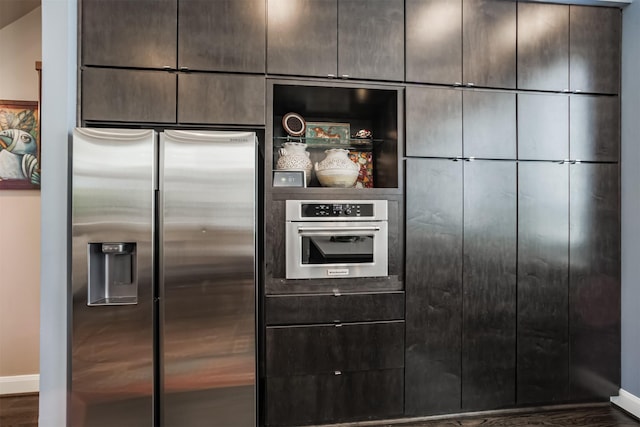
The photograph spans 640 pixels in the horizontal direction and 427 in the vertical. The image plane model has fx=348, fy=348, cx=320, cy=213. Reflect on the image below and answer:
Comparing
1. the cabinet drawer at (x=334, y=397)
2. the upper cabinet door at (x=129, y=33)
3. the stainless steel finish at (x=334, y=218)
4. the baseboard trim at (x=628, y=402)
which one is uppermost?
the upper cabinet door at (x=129, y=33)

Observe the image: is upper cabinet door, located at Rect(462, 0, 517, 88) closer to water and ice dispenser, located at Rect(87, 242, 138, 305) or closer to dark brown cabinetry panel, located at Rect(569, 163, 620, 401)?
dark brown cabinetry panel, located at Rect(569, 163, 620, 401)

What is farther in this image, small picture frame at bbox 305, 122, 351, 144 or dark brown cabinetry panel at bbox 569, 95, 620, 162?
small picture frame at bbox 305, 122, 351, 144

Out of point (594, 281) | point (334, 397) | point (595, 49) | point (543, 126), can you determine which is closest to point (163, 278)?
point (334, 397)

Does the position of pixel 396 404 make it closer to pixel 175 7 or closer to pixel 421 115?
pixel 421 115

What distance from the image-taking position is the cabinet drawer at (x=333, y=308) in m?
2.05

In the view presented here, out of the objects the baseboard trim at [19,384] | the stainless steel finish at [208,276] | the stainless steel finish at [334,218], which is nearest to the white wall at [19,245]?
the baseboard trim at [19,384]

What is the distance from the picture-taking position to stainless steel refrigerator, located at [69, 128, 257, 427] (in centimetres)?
175

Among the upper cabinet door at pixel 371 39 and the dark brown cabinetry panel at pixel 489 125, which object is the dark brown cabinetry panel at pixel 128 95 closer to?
the upper cabinet door at pixel 371 39

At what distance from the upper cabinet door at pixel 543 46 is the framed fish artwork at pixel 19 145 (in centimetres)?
335

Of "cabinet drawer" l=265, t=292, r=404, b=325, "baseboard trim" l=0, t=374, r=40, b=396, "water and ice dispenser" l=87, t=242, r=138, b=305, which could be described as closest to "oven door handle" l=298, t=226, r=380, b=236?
"cabinet drawer" l=265, t=292, r=404, b=325

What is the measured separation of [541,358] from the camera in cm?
228

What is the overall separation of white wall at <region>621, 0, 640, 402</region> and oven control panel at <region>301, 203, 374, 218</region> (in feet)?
5.83

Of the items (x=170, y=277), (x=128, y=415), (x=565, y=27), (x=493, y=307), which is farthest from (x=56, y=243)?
(x=565, y=27)

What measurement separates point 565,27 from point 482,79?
0.70 meters
